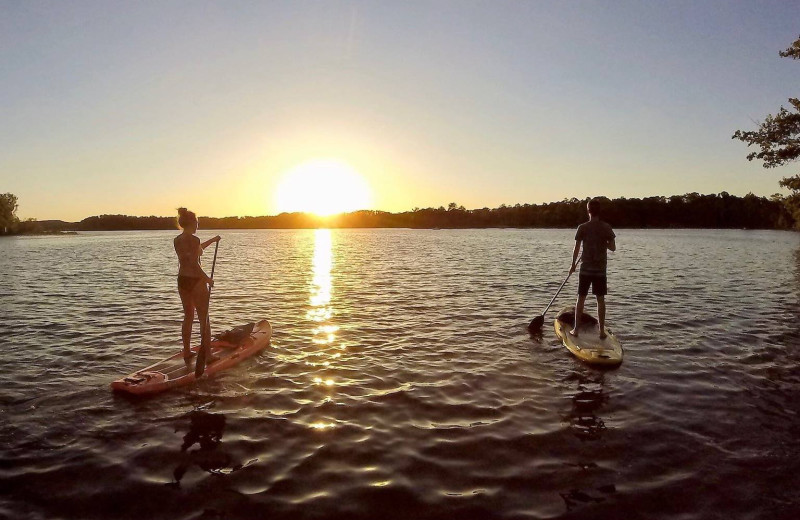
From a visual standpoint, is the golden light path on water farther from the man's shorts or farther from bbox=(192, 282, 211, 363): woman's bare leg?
the man's shorts

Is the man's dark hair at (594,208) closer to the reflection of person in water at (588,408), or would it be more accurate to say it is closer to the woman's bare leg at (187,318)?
the reflection of person in water at (588,408)

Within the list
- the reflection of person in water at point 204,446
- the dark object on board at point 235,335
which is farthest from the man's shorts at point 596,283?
the reflection of person in water at point 204,446

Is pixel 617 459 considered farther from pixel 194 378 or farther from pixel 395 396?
pixel 194 378

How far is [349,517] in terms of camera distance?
4984 millimetres

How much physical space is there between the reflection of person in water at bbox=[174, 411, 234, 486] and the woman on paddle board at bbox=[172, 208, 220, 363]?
7.98 ft

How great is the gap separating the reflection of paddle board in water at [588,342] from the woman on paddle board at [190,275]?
7.92 metres

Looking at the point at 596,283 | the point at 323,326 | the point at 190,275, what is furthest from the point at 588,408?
the point at 323,326

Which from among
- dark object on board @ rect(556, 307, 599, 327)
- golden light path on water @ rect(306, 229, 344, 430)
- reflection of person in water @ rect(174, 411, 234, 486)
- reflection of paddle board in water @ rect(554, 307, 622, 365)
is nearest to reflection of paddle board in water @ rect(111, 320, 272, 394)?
reflection of person in water @ rect(174, 411, 234, 486)

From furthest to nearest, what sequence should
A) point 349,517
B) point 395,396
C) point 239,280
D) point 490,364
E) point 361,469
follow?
point 239,280, point 490,364, point 395,396, point 361,469, point 349,517

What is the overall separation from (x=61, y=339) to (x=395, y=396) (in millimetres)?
9991

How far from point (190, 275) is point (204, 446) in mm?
4069

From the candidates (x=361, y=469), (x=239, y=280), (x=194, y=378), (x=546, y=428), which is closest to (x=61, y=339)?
(x=194, y=378)

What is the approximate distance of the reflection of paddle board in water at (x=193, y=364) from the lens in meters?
8.48

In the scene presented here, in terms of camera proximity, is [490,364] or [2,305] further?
[2,305]
